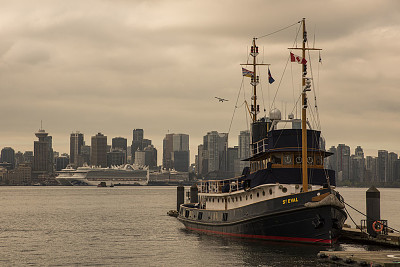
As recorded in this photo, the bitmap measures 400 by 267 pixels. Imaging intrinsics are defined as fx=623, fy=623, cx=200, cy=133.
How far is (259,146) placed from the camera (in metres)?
54.2

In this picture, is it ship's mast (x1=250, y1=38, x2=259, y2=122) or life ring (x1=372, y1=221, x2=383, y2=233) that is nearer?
life ring (x1=372, y1=221, x2=383, y2=233)

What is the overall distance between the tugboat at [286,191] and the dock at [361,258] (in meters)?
5.19

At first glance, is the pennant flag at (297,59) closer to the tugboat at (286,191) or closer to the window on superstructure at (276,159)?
the tugboat at (286,191)

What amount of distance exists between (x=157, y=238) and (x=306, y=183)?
21445mm

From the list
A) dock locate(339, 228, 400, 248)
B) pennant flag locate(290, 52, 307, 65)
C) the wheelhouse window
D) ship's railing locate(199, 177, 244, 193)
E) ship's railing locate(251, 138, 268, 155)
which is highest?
pennant flag locate(290, 52, 307, 65)

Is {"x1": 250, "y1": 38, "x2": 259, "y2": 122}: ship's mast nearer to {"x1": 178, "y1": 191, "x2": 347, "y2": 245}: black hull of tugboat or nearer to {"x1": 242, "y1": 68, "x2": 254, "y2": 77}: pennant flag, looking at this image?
{"x1": 242, "y1": 68, "x2": 254, "y2": 77}: pennant flag

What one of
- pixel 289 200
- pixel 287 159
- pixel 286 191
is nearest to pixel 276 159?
pixel 287 159

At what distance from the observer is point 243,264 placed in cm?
4294

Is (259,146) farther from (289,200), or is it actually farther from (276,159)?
(289,200)

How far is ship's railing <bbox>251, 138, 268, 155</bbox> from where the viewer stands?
171 ft

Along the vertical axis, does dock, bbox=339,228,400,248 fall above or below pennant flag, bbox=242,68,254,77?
below

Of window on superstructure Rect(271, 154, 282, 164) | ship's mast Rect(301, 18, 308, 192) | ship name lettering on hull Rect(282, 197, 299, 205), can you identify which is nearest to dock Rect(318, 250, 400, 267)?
ship name lettering on hull Rect(282, 197, 299, 205)

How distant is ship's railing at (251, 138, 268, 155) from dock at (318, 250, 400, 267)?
13.4m

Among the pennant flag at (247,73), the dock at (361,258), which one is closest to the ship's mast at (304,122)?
the dock at (361,258)
